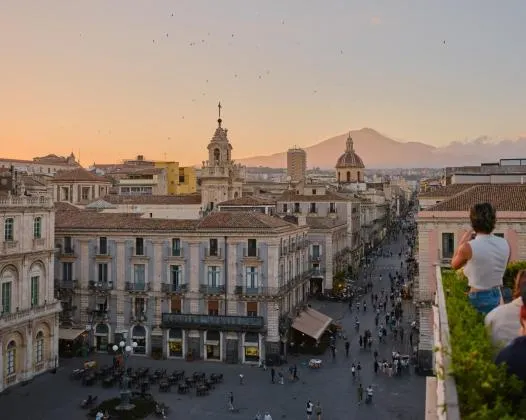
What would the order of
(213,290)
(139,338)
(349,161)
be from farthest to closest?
(349,161), (139,338), (213,290)

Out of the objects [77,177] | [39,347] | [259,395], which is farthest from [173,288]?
[77,177]

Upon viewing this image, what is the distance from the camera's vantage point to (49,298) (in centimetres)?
3822

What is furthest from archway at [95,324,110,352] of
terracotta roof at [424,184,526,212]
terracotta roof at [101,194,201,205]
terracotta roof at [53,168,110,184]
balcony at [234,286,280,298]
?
terracotta roof at [53,168,110,184]

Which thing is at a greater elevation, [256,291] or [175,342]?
[256,291]

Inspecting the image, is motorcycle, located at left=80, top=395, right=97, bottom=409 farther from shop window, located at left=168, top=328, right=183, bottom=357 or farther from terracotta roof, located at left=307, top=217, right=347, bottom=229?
terracotta roof, located at left=307, top=217, right=347, bottom=229

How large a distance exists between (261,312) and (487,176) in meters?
25.9

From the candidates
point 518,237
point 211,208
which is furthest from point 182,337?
point 211,208

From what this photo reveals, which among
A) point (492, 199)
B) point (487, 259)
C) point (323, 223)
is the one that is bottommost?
point (323, 223)

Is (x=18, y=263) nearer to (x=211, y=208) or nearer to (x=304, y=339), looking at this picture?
(x=304, y=339)

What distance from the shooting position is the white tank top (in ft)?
28.3

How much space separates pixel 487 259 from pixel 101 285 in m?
37.2

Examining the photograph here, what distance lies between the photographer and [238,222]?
41531mm

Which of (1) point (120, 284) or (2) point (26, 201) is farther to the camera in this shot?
(1) point (120, 284)

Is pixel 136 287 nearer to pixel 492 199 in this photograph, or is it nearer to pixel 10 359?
pixel 10 359
